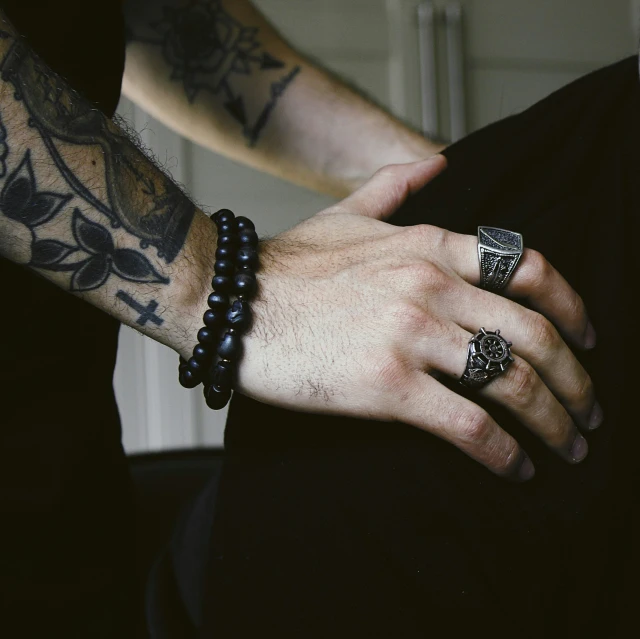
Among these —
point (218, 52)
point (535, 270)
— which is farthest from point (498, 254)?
point (218, 52)

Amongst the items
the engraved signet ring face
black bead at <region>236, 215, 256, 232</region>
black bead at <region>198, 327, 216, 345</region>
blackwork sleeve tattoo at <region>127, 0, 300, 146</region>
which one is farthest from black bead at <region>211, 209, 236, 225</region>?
blackwork sleeve tattoo at <region>127, 0, 300, 146</region>

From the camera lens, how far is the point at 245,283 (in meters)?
0.54

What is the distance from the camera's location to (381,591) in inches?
19.6

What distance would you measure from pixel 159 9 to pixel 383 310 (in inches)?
28.5

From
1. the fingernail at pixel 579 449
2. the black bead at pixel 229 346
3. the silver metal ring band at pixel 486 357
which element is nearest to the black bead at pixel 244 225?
the black bead at pixel 229 346

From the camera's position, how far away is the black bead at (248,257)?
1.83ft

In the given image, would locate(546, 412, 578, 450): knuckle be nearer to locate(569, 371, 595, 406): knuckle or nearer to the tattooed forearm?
locate(569, 371, 595, 406): knuckle

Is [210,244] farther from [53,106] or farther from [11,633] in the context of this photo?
[11,633]

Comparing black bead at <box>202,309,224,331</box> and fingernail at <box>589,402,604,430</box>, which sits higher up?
fingernail at <box>589,402,604,430</box>

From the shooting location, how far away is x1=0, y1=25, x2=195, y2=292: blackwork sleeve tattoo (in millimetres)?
495

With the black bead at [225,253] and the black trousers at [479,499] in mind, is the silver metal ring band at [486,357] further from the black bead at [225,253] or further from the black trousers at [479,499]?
the black bead at [225,253]

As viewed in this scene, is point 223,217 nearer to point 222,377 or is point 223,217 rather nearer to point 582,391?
point 222,377

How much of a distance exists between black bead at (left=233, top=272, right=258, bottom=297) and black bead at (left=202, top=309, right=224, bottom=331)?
0.09 feet

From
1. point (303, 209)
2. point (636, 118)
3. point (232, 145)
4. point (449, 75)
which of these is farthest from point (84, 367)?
point (449, 75)
